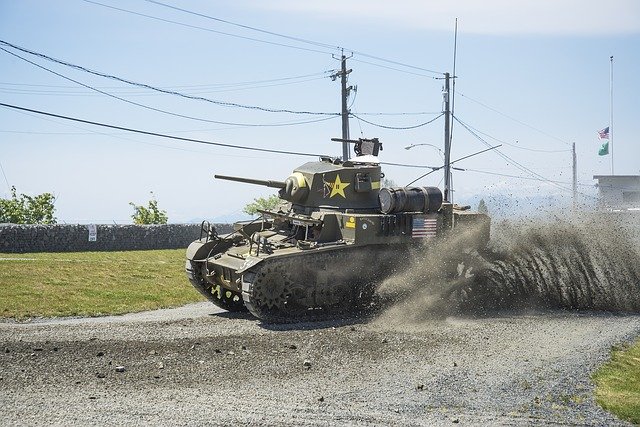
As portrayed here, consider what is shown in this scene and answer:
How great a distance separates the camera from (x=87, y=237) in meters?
38.5

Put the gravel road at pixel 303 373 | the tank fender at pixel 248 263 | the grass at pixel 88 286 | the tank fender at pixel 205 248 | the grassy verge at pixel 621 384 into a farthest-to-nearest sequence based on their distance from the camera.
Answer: the grass at pixel 88 286, the tank fender at pixel 205 248, the tank fender at pixel 248 263, the grassy verge at pixel 621 384, the gravel road at pixel 303 373

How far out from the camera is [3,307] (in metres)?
20.4

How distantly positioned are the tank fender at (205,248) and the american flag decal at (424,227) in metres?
4.65

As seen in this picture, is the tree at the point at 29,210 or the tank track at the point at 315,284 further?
the tree at the point at 29,210

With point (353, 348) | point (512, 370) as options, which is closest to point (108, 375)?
point (353, 348)

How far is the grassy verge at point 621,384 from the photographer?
11217mm

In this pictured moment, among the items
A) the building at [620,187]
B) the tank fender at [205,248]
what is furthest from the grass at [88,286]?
the building at [620,187]

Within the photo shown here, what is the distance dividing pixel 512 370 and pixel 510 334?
11.1ft

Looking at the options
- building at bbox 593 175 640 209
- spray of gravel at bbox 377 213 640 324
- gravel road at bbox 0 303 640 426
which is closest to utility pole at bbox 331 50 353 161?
spray of gravel at bbox 377 213 640 324

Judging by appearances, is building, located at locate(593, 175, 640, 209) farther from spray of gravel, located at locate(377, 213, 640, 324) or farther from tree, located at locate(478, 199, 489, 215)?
spray of gravel, located at locate(377, 213, 640, 324)

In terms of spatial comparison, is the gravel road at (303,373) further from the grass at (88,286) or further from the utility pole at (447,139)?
the utility pole at (447,139)

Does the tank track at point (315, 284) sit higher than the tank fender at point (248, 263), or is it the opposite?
the tank fender at point (248, 263)

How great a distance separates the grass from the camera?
21.0 m

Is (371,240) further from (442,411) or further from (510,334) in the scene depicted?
(442,411)
